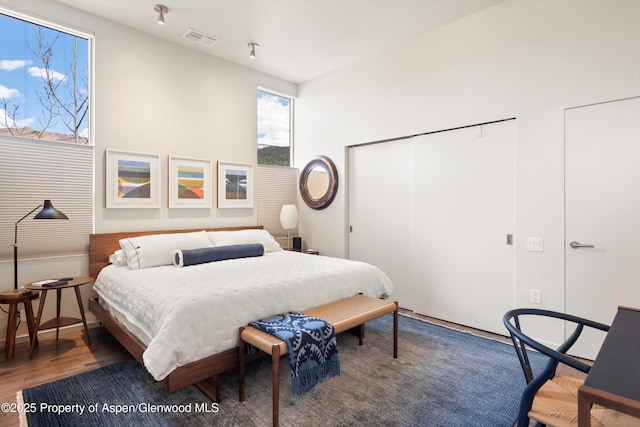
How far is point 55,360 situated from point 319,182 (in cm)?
345

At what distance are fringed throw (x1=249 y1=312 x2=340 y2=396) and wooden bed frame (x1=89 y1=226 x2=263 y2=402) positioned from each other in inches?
11.8

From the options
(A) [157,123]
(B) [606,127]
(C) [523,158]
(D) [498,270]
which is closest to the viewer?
(B) [606,127]

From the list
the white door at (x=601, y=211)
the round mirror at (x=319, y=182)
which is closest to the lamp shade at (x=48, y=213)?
the round mirror at (x=319, y=182)

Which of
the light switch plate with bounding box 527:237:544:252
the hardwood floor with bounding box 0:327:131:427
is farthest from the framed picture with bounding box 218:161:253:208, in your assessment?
the light switch plate with bounding box 527:237:544:252

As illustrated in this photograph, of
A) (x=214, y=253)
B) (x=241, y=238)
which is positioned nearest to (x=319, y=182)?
(x=241, y=238)

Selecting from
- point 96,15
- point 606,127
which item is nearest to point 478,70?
point 606,127

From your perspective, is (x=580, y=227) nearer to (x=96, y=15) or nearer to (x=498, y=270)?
(x=498, y=270)

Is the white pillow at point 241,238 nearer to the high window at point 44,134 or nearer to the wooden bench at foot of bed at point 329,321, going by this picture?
the high window at point 44,134

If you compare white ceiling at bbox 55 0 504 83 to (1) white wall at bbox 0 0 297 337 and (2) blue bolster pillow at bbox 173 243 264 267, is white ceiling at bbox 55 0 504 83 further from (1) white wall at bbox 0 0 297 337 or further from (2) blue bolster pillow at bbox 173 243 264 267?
(2) blue bolster pillow at bbox 173 243 264 267

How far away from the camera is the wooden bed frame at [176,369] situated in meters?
1.90

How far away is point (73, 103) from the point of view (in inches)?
133

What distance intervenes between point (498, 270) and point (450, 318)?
0.75 meters

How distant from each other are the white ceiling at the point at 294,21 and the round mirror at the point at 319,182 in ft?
4.61

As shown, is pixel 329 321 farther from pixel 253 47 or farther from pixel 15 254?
pixel 253 47
